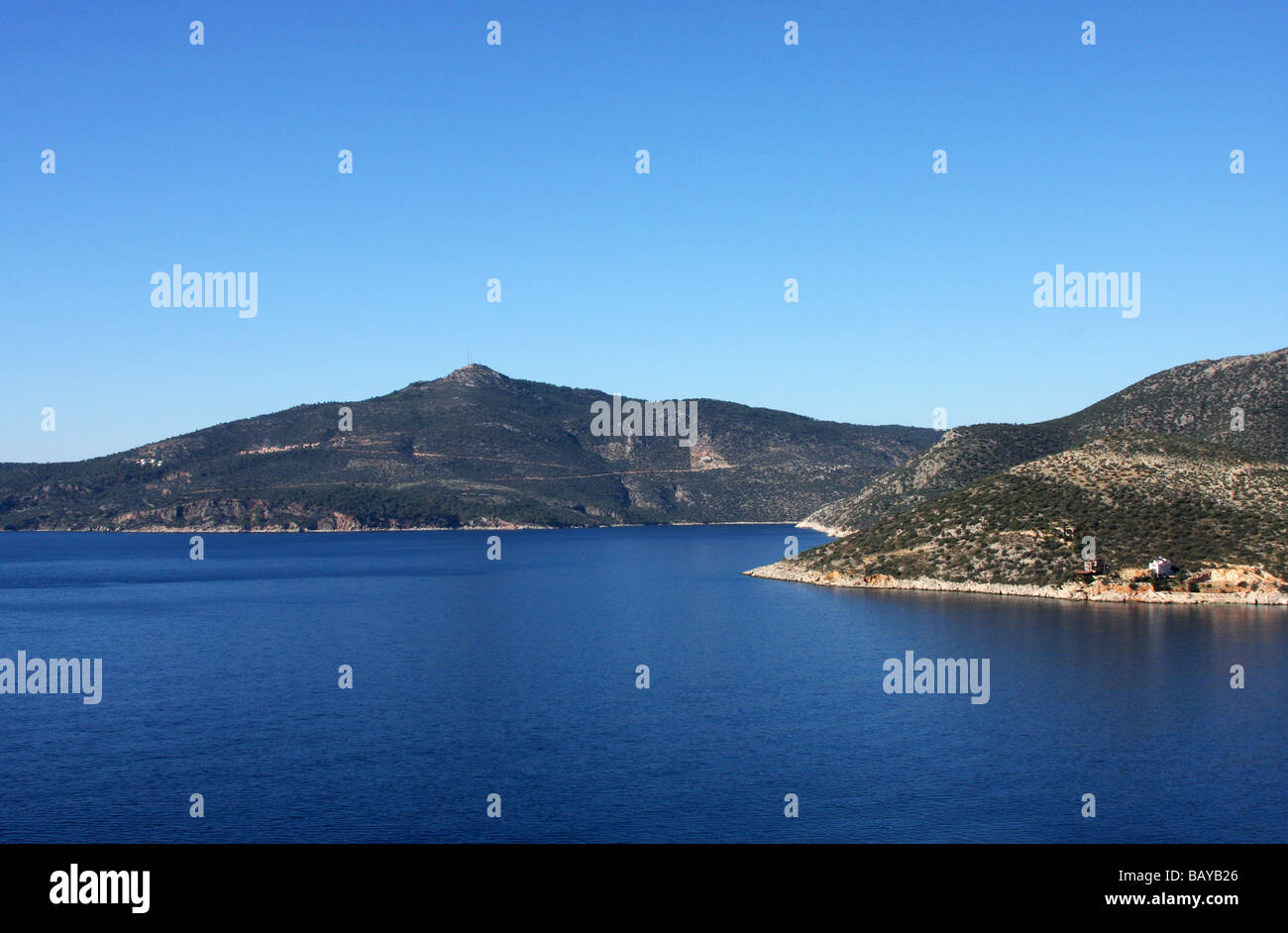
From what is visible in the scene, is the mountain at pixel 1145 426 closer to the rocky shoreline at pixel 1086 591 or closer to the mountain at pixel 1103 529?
the mountain at pixel 1103 529

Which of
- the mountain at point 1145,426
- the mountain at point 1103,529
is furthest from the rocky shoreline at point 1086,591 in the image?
the mountain at point 1145,426

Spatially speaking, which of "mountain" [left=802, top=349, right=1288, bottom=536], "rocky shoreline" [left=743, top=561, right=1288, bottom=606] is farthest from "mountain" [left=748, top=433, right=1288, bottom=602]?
"mountain" [left=802, top=349, right=1288, bottom=536]

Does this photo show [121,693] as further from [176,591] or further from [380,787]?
[176,591]

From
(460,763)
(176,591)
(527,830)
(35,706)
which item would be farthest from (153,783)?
(176,591)

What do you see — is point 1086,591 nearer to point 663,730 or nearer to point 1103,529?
point 1103,529

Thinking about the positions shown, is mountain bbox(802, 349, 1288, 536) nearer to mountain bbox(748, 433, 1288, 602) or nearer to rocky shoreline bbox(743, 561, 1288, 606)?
mountain bbox(748, 433, 1288, 602)
